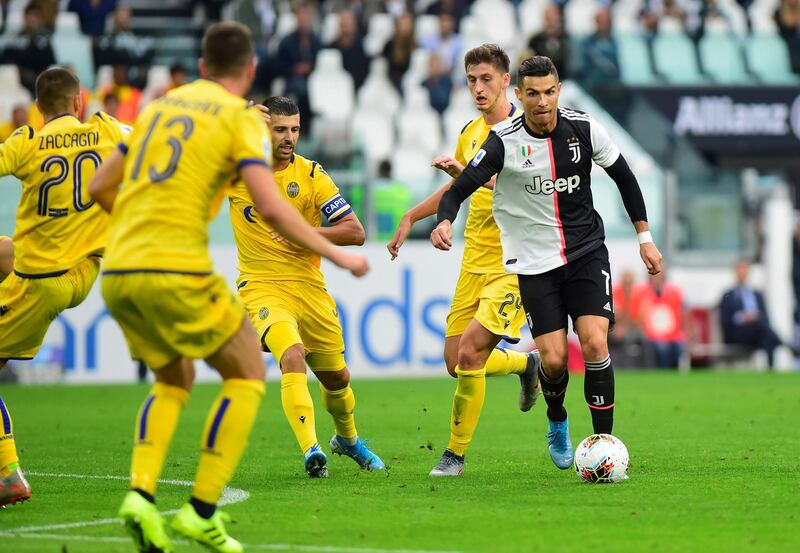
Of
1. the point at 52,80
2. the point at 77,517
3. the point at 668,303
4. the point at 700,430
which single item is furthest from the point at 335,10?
the point at 77,517

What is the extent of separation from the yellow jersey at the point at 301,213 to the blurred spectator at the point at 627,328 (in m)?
12.1

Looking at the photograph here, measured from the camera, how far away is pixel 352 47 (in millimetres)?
23156

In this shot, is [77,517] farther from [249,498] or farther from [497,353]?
[497,353]

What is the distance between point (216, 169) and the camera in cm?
596

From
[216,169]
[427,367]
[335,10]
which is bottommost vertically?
[427,367]

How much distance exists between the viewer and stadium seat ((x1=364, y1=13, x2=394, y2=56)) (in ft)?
78.4

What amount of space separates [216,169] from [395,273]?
14.1 metres

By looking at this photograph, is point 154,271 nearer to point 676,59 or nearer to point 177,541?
point 177,541

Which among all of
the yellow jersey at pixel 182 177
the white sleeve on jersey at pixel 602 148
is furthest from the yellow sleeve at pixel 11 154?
the white sleeve on jersey at pixel 602 148

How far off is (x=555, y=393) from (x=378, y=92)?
49.3 feet

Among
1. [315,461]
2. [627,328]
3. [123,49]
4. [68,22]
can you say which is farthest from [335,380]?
[68,22]

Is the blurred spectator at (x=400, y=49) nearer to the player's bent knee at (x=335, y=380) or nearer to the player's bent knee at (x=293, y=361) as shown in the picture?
the player's bent knee at (x=335, y=380)

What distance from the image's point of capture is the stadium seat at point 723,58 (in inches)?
906

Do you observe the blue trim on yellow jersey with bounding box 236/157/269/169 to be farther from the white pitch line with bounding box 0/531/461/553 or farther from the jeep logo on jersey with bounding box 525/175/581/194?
the jeep logo on jersey with bounding box 525/175/581/194
